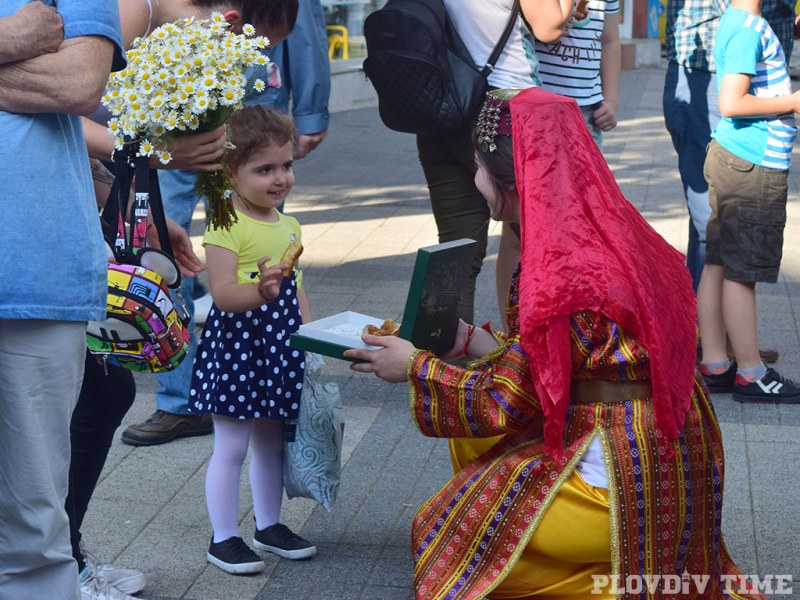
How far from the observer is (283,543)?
3.53 meters

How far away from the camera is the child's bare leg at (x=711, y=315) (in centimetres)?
497

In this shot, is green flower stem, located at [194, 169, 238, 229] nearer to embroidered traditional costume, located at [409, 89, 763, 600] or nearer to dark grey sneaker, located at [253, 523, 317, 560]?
embroidered traditional costume, located at [409, 89, 763, 600]

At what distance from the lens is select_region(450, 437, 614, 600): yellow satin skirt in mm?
2900

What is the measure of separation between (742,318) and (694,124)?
0.93 meters

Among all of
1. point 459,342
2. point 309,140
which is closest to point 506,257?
point 309,140

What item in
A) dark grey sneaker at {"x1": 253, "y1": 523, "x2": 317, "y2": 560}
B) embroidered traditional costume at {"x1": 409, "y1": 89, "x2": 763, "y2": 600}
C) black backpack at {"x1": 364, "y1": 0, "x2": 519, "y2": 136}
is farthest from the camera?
black backpack at {"x1": 364, "y1": 0, "x2": 519, "y2": 136}

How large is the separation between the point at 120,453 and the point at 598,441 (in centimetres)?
207

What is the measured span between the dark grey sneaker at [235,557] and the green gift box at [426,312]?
2.27 feet

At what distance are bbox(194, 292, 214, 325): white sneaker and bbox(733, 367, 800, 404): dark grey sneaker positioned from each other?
256 centimetres

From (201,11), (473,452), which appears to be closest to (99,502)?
(473,452)

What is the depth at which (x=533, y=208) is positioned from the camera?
A: 2.82 m

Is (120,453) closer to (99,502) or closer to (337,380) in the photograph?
(99,502)

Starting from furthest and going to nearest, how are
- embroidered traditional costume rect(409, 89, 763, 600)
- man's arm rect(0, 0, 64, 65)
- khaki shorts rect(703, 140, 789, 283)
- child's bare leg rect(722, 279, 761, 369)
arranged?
child's bare leg rect(722, 279, 761, 369) < khaki shorts rect(703, 140, 789, 283) < embroidered traditional costume rect(409, 89, 763, 600) < man's arm rect(0, 0, 64, 65)

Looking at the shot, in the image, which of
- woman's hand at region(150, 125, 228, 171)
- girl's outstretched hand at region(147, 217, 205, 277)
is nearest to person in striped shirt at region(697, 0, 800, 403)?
girl's outstretched hand at region(147, 217, 205, 277)
